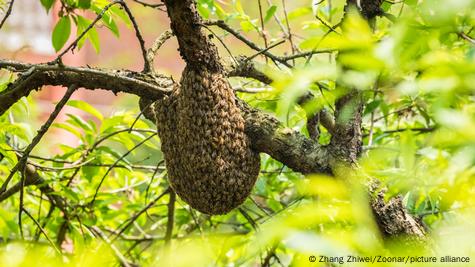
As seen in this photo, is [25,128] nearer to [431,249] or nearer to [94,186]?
[94,186]

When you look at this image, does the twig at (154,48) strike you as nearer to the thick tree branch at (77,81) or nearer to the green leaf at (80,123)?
the thick tree branch at (77,81)

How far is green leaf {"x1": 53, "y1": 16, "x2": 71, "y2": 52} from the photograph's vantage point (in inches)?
66.2

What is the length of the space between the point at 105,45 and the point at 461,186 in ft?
29.5

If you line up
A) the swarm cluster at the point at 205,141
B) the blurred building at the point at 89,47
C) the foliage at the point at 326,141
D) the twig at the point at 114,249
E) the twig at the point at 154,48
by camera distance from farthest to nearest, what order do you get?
the blurred building at the point at 89,47 → the twig at the point at 114,249 → the twig at the point at 154,48 → the swarm cluster at the point at 205,141 → the foliage at the point at 326,141

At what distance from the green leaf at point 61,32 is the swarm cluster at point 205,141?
0.38 meters

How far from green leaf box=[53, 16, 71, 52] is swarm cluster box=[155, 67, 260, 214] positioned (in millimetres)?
383

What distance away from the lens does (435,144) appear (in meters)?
0.75

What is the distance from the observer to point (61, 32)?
1.69 m

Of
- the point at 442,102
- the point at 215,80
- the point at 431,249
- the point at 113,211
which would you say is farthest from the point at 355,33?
the point at 113,211

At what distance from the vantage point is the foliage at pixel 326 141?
607 millimetres

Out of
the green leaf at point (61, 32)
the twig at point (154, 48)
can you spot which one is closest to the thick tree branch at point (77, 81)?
the twig at point (154, 48)

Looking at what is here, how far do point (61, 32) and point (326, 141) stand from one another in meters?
0.84

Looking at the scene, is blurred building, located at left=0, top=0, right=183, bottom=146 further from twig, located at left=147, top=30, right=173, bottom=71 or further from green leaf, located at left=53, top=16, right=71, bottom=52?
twig, located at left=147, top=30, right=173, bottom=71

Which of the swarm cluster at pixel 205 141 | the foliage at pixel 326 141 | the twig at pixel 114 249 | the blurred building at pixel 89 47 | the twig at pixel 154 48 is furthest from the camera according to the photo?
the blurred building at pixel 89 47
